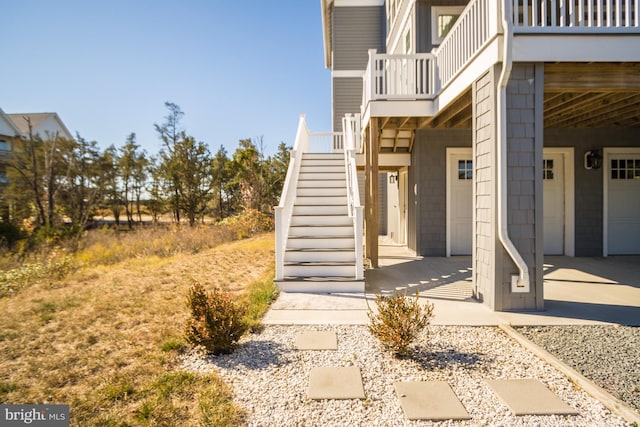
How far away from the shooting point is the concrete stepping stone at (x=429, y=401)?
201 cm

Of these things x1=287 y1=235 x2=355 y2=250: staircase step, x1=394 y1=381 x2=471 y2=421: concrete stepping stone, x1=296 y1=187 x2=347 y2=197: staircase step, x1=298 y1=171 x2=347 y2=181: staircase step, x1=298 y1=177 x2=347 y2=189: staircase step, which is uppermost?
x1=298 y1=171 x2=347 y2=181: staircase step

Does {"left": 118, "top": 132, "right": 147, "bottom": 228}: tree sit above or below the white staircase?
above

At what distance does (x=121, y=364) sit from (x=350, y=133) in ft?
20.7

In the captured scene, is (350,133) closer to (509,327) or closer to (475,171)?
(475,171)

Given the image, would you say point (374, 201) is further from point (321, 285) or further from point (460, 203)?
point (460, 203)

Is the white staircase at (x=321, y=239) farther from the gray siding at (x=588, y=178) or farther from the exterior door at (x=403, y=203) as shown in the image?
the gray siding at (x=588, y=178)

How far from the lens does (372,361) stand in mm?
2732

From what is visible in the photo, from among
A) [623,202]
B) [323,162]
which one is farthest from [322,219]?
[623,202]

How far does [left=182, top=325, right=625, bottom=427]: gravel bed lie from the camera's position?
1.99 m

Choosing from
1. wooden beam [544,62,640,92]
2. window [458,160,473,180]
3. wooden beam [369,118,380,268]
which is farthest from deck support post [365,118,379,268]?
wooden beam [544,62,640,92]

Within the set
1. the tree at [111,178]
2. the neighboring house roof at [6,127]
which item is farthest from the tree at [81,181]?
the neighboring house roof at [6,127]

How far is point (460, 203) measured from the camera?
7594 millimetres

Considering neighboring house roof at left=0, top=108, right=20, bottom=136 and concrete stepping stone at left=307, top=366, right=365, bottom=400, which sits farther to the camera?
neighboring house roof at left=0, top=108, right=20, bottom=136

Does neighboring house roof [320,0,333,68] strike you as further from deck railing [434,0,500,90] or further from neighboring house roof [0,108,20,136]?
neighboring house roof [0,108,20,136]
